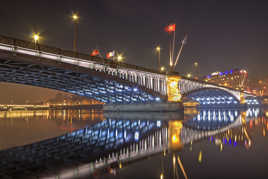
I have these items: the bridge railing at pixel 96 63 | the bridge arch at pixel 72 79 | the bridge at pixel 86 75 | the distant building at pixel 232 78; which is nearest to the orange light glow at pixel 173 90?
the bridge at pixel 86 75

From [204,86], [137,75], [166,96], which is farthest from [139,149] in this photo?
[204,86]

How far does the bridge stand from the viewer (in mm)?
27531

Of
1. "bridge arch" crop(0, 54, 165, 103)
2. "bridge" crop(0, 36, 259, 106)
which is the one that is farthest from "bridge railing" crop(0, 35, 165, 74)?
"bridge arch" crop(0, 54, 165, 103)

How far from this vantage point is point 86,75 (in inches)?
1435

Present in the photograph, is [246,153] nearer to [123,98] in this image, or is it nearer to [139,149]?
[139,149]

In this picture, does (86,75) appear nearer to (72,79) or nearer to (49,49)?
(72,79)

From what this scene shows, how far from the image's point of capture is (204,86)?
75.4 m

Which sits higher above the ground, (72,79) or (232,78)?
(232,78)

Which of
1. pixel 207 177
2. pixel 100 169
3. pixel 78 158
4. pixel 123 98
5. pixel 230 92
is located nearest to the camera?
pixel 207 177

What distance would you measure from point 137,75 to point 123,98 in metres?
12.4

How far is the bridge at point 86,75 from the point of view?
90.3ft

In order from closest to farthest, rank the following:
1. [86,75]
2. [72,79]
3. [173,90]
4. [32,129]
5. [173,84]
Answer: [32,129] < [86,75] < [72,79] < [173,90] < [173,84]

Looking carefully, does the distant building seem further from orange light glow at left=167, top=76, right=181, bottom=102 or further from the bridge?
orange light glow at left=167, top=76, right=181, bottom=102

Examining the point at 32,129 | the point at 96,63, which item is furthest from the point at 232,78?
the point at 32,129
